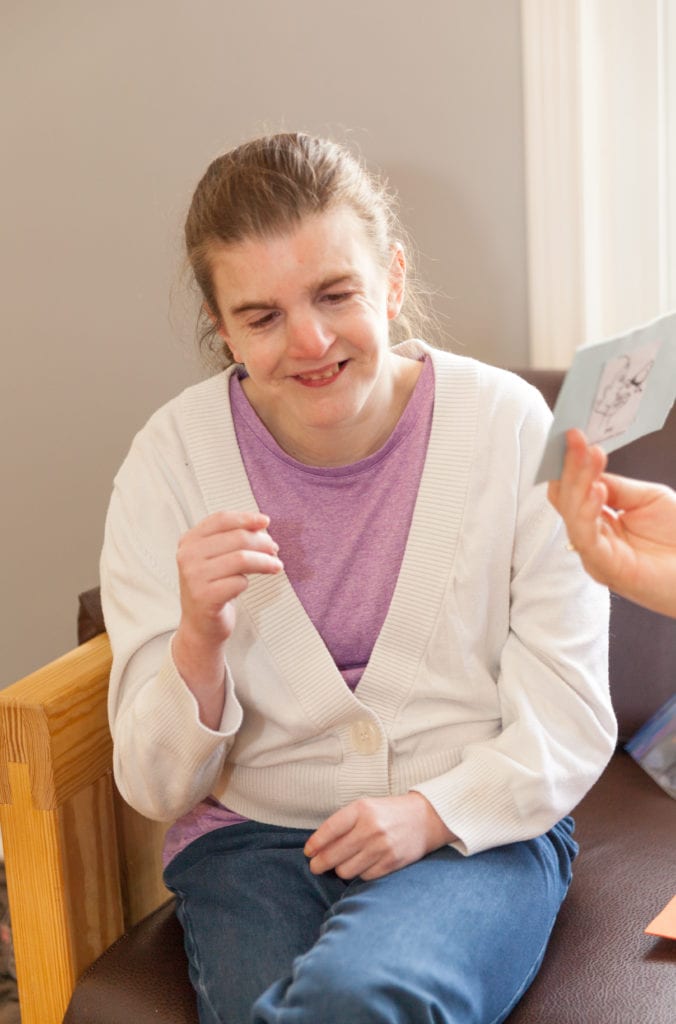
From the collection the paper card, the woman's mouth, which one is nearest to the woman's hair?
the woman's mouth

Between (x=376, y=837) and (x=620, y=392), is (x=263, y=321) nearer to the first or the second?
(x=620, y=392)

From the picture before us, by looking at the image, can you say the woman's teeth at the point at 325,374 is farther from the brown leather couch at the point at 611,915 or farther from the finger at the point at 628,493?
the brown leather couch at the point at 611,915

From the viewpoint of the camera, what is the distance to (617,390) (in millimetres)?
1097

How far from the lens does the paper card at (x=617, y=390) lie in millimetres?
1041

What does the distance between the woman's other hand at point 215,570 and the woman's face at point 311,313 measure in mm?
181

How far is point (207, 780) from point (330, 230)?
0.60 metres

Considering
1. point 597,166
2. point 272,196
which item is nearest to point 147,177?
point 597,166

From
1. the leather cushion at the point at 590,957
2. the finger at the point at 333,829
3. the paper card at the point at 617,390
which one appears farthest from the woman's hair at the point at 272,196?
the leather cushion at the point at 590,957

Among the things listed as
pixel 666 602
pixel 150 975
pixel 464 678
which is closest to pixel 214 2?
pixel 464 678

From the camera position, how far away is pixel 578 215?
1.86 m

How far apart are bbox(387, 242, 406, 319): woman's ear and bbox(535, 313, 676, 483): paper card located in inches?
15.5

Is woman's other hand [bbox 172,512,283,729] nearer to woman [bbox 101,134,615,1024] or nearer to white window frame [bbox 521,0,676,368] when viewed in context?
woman [bbox 101,134,615,1024]

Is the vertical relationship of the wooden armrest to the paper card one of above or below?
below

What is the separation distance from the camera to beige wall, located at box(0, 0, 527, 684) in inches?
75.0
